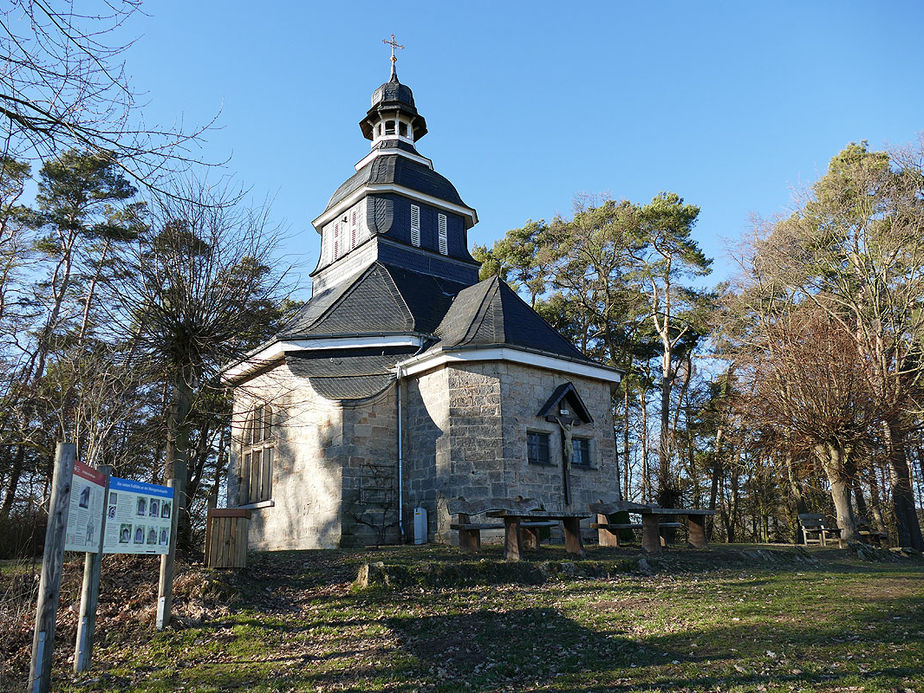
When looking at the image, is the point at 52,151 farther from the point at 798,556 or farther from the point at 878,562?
the point at 878,562

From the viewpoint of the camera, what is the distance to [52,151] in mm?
5031

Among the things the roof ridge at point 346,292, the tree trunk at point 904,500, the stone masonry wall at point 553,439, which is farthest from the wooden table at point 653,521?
the roof ridge at point 346,292

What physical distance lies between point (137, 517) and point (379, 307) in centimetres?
1277

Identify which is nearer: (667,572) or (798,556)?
(667,572)

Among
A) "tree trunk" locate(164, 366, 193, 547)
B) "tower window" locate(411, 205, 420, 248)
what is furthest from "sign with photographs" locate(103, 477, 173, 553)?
"tower window" locate(411, 205, 420, 248)

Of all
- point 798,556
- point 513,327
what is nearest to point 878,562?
point 798,556

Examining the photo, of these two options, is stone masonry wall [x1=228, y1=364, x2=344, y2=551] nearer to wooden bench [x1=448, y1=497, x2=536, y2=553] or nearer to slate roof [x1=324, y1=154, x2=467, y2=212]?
wooden bench [x1=448, y1=497, x2=536, y2=553]

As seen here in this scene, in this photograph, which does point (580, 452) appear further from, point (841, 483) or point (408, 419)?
point (841, 483)

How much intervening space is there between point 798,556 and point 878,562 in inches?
110

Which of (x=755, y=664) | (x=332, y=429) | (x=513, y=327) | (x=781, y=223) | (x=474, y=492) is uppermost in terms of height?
(x=781, y=223)

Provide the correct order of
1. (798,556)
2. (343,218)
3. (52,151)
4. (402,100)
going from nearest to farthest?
(52,151) < (798,556) < (343,218) < (402,100)

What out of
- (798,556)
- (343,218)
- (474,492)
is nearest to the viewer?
(798,556)

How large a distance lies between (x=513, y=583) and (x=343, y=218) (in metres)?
17.5

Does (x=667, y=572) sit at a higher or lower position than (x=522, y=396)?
lower
